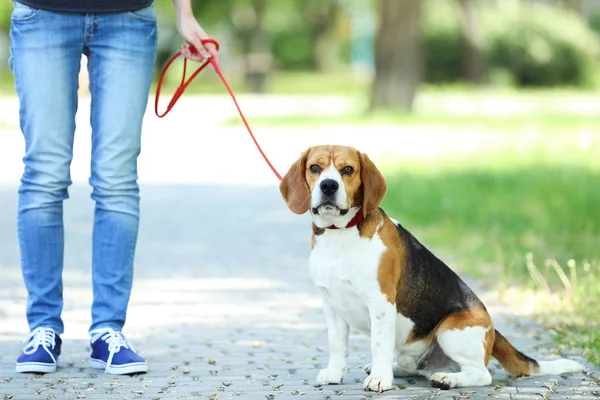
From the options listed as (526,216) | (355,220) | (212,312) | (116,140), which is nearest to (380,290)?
(355,220)

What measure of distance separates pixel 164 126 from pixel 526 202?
12766 mm

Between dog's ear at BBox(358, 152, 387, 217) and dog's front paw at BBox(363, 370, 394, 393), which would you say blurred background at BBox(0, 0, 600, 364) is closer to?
dog's front paw at BBox(363, 370, 394, 393)

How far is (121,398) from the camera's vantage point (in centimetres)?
478

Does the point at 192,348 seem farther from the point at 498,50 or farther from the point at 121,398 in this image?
the point at 498,50

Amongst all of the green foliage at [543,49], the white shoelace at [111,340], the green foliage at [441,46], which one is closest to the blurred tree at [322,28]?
the green foliage at [441,46]

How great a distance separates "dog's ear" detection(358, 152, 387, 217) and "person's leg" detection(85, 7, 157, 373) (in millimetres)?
1145

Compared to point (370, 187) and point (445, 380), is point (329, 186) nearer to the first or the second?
point (370, 187)

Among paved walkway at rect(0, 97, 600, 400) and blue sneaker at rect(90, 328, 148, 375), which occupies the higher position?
blue sneaker at rect(90, 328, 148, 375)

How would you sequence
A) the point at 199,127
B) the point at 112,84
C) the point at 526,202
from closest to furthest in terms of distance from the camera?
the point at 112,84 < the point at 526,202 < the point at 199,127

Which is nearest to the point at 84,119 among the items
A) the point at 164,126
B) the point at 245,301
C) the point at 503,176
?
the point at 164,126

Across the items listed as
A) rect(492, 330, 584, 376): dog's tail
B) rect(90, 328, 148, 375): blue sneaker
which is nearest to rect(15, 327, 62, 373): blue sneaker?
rect(90, 328, 148, 375): blue sneaker

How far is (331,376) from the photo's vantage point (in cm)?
500

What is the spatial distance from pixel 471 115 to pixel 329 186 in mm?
19809

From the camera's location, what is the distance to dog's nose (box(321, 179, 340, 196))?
15.5 feet
